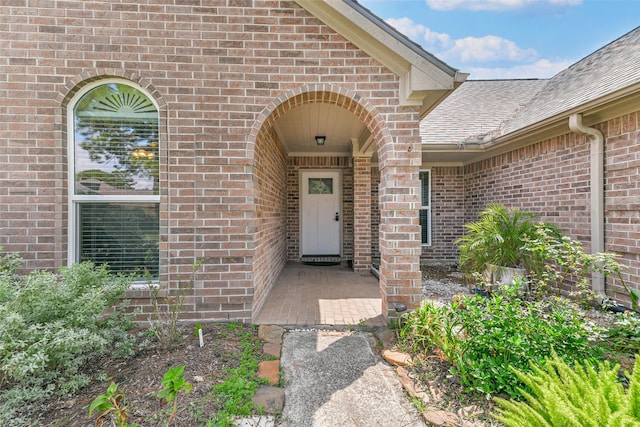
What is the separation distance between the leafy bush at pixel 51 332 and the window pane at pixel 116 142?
1081 millimetres

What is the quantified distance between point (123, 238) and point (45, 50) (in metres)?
2.22

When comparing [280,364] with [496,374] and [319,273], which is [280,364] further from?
[319,273]

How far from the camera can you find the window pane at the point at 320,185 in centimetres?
804

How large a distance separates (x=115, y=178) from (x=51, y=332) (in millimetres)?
1814

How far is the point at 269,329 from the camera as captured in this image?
3314mm

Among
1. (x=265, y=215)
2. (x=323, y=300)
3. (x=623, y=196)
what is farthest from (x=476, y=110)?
(x=323, y=300)

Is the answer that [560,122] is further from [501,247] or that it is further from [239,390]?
[239,390]

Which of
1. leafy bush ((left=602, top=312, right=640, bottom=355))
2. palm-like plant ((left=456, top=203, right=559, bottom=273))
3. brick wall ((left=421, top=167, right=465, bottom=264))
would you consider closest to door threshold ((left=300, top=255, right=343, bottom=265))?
brick wall ((left=421, top=167, right=465, bottom=264))

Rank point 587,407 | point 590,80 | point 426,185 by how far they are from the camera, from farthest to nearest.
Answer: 1. point 426,185
2. point 590,80
3. point 587,407

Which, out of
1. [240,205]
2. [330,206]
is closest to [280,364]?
[240,205]

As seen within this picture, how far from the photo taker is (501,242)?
14.4 ft

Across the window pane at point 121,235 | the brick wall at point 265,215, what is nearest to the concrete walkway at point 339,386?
the brick wall at point 265,215

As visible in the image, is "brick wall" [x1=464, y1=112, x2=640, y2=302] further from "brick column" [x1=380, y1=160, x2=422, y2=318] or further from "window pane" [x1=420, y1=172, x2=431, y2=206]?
"brick column" [x1=380, y1=160, x2=422, y2=318]

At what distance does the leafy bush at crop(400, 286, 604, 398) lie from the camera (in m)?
2.28
